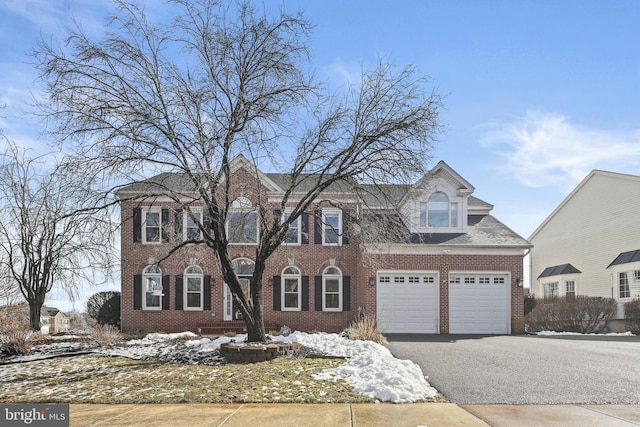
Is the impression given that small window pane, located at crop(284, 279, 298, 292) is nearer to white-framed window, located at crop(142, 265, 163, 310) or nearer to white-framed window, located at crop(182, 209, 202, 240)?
white-framed window, located at crop(182, 209, 202, 240)

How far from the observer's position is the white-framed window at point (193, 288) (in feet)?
78.7

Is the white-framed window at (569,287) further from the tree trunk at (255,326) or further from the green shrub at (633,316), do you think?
the tree trunk at (255,326)

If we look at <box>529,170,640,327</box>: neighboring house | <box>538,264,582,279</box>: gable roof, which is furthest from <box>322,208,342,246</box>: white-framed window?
<box>538,264,582,279</box>: gable roof

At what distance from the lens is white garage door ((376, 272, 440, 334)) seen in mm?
21953

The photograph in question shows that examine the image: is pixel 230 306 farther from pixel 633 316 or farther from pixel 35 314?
pixel 633 316

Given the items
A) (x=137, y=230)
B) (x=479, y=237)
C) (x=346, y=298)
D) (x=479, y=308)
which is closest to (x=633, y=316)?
(x=479, y=308)

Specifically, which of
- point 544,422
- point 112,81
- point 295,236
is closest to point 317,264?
point 295,236

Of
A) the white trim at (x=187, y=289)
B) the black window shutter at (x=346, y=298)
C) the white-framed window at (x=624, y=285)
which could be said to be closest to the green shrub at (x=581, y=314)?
the white-framed window at (x=624, y=285)

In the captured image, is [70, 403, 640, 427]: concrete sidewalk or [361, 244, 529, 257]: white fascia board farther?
[361, 244, 529, 257]: white fascia board

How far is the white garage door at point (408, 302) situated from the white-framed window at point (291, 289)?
144 inches

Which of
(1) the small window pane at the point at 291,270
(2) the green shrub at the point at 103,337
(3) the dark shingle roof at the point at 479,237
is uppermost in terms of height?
(3) the dark shingle roof at the point at 479,237

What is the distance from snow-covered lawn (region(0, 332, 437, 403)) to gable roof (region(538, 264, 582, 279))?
69.5 ft

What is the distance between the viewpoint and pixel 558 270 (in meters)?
33.9

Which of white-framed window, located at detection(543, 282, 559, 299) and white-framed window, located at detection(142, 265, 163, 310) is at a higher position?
white-framed window, located at detection(142, 265, 163, 310)
